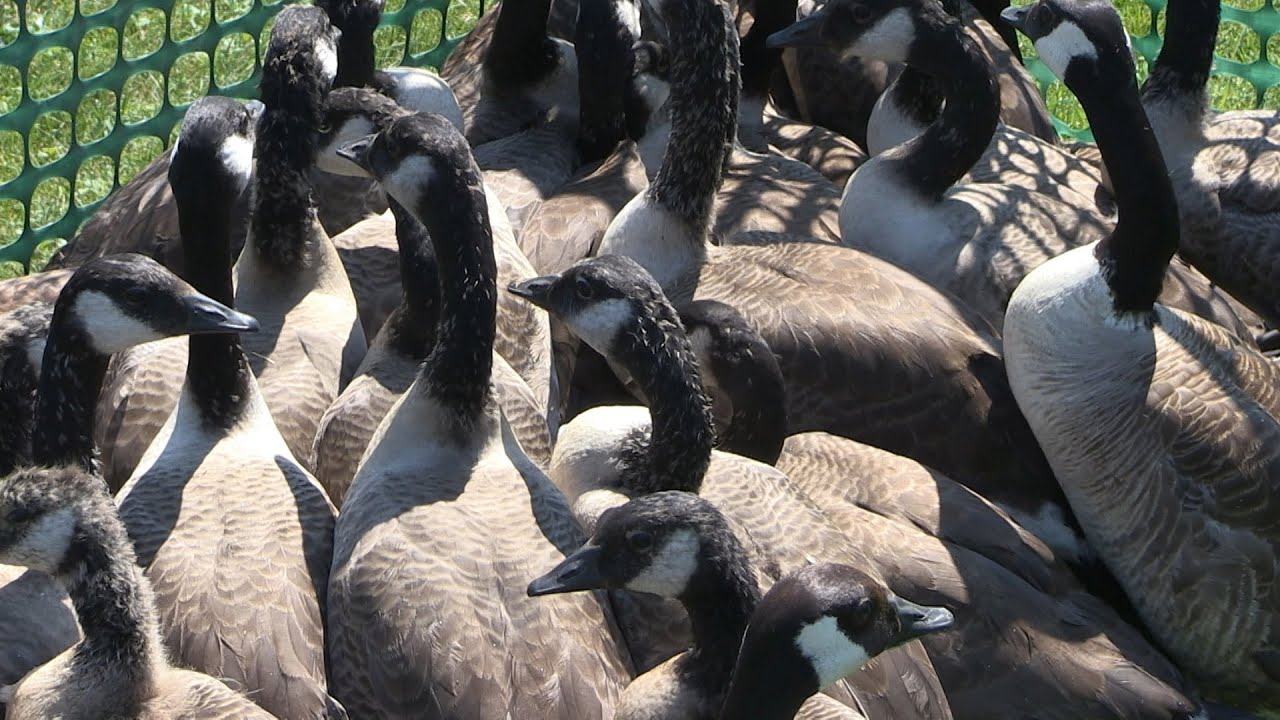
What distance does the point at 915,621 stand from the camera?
4180mm

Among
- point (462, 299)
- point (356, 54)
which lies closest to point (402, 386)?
point (462, 299)

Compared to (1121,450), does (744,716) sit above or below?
above

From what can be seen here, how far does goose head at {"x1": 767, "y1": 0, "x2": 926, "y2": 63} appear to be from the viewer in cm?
688

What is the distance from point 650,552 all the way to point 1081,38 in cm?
265

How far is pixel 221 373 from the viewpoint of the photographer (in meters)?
5.41

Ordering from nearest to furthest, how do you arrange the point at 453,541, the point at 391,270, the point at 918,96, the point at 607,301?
the point at 453,541, the point at 607,301, the point at 391,270, the point at 918,96

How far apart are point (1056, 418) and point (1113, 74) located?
1.17 meters

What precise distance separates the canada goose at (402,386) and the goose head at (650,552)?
123 centimetres

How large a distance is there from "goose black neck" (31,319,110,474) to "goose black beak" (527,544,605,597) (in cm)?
156

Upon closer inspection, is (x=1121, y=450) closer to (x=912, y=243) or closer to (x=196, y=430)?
(x=912, y=243)

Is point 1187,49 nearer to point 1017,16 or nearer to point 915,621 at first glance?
point 1017,16

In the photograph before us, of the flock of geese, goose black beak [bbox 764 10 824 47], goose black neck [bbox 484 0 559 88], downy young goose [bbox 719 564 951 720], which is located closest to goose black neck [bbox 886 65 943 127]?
the flock of geese

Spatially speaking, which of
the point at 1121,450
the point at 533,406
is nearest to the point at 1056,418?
the point at 1121,450

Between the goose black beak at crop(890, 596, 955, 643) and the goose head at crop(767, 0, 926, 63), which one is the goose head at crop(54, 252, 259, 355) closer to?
the goose black beak at crop(890, 596, 955, 643)
